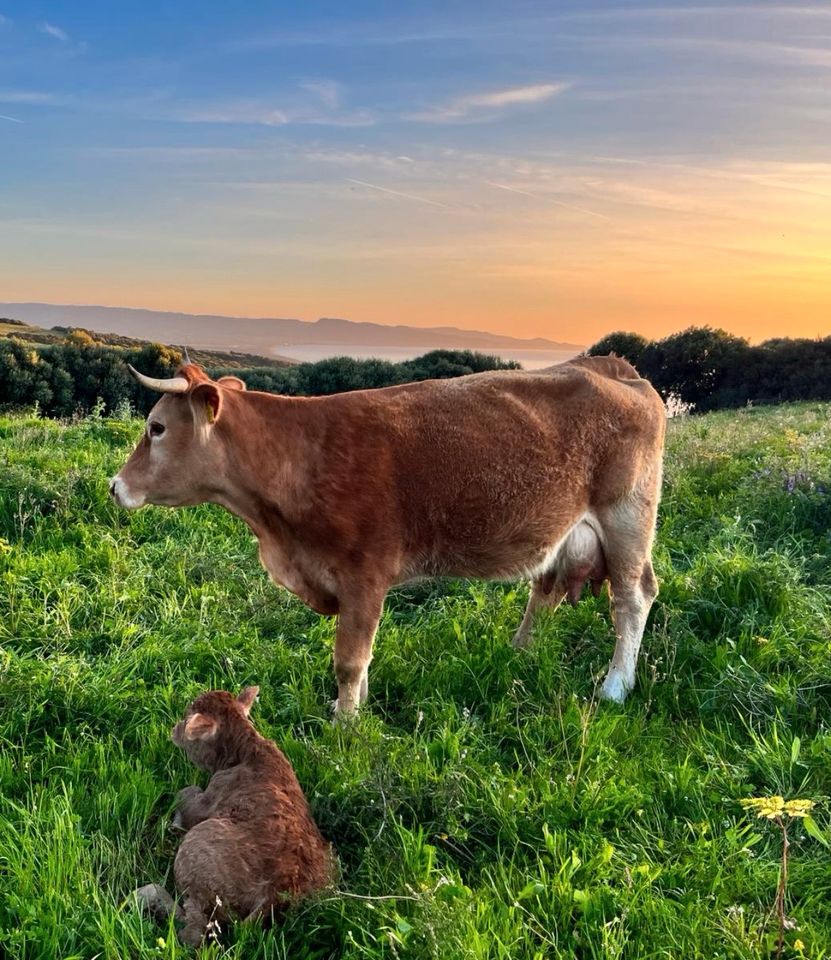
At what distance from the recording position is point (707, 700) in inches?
199

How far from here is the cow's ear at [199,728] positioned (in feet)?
13.3

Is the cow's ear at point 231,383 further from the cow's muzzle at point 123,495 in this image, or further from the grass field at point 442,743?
the grass field at point 442,743

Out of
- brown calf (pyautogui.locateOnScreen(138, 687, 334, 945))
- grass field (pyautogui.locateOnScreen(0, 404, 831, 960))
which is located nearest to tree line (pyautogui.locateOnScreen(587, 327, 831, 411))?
grass field (pyautogui.locateOnScreen(0, 404, 831, 960))

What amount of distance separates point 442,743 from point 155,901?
158 centimetres

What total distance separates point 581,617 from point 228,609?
2641 mm

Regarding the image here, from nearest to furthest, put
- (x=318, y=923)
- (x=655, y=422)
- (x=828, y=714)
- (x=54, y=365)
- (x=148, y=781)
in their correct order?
1. (x=318, y=923)
2. (x=148, y=781)
3. (x=828, y=714)
4. (x=655, y=422)
5. (x=54, y=365)

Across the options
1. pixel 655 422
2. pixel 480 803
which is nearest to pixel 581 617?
pixel 655 422

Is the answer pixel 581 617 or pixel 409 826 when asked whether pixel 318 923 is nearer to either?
pixel 409 826

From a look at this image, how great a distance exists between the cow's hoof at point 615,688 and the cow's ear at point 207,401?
2.92 m

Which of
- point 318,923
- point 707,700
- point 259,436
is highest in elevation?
point 259,436

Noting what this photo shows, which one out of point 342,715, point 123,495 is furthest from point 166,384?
point 342,715

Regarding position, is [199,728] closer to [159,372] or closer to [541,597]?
[541,597]

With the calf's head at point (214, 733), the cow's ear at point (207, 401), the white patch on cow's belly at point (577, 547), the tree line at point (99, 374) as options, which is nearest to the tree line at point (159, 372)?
the tree line at point (99, 374)

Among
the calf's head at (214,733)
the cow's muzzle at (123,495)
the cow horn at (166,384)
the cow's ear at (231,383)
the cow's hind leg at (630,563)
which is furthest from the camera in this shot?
the cow's hind leg at (630,563)
